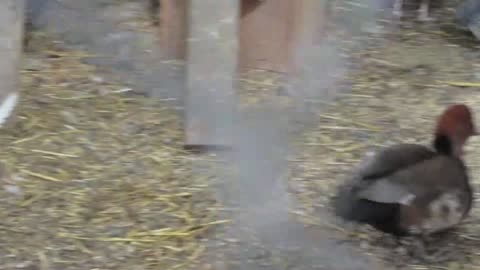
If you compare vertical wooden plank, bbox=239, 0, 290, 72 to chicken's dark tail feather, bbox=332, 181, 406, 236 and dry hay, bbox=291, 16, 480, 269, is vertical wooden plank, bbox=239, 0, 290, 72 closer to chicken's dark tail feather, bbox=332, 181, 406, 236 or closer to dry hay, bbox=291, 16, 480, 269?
dry hay, bbox=291, 16, 480, 269

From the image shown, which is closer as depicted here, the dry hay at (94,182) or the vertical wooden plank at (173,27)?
the dry hay at (94,182)

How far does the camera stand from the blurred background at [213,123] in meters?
3.26

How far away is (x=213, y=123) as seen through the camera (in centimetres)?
381

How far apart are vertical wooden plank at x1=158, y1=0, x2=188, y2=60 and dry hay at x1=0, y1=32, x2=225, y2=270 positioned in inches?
12.0

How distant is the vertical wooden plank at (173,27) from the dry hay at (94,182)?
30cm

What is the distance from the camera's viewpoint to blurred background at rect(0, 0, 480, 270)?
3258 mm

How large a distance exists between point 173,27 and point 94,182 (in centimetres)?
98

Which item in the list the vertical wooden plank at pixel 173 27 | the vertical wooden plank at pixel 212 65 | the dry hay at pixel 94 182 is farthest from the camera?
the vertical wooden plank at pixel 173 27

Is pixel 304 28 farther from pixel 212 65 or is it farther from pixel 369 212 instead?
pixel 369 212

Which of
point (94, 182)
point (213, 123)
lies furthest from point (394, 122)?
point (94, 182)

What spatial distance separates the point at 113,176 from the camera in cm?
360

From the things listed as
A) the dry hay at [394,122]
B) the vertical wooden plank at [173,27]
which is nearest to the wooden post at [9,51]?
the vertical wooden plank at [173,27]

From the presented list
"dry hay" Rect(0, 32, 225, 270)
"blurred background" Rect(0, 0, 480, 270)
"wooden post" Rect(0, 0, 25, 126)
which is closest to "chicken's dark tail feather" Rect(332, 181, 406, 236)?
"blurred background" Rect(0, 0, 480, 270)

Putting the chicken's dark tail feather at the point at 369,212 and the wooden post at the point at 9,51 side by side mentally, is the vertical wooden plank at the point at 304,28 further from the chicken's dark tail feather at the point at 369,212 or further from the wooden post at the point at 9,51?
the chicken's dark tail feather at the point at 369,212
